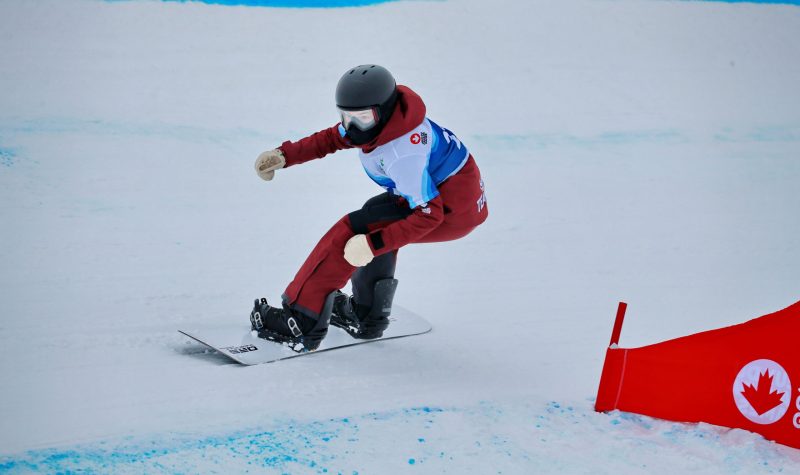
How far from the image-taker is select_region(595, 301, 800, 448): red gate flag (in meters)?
2.41

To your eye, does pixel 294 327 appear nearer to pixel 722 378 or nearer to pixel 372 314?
pixel 372 314

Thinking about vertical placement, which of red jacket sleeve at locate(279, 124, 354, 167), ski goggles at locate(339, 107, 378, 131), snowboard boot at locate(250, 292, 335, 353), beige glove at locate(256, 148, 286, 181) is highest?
ski goggles at locate(339, 107, 378, 131)

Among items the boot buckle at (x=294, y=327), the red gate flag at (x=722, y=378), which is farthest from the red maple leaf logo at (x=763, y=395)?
the boot buckle at (x=294, y=327)

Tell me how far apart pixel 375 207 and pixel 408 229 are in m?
0.21

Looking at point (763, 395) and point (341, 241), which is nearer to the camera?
point (763, 395)

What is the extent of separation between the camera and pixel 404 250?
4.35 m

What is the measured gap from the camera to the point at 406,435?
251cm

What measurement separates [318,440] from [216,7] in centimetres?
519

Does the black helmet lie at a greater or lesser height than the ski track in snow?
greater

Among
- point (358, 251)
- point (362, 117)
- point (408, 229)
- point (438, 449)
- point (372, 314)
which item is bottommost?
point (438, 449)

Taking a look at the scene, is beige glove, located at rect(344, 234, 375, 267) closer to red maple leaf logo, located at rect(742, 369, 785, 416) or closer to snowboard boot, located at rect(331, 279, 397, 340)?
snowboard boot, located at rect(331, 279, 397, 340)

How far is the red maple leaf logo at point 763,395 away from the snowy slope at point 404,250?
107mm

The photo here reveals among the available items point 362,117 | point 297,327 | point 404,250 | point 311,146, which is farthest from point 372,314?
point 404,250

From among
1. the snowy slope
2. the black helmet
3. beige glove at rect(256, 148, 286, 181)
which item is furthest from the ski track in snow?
beige glove at rect(256, 148, 286, 181)
